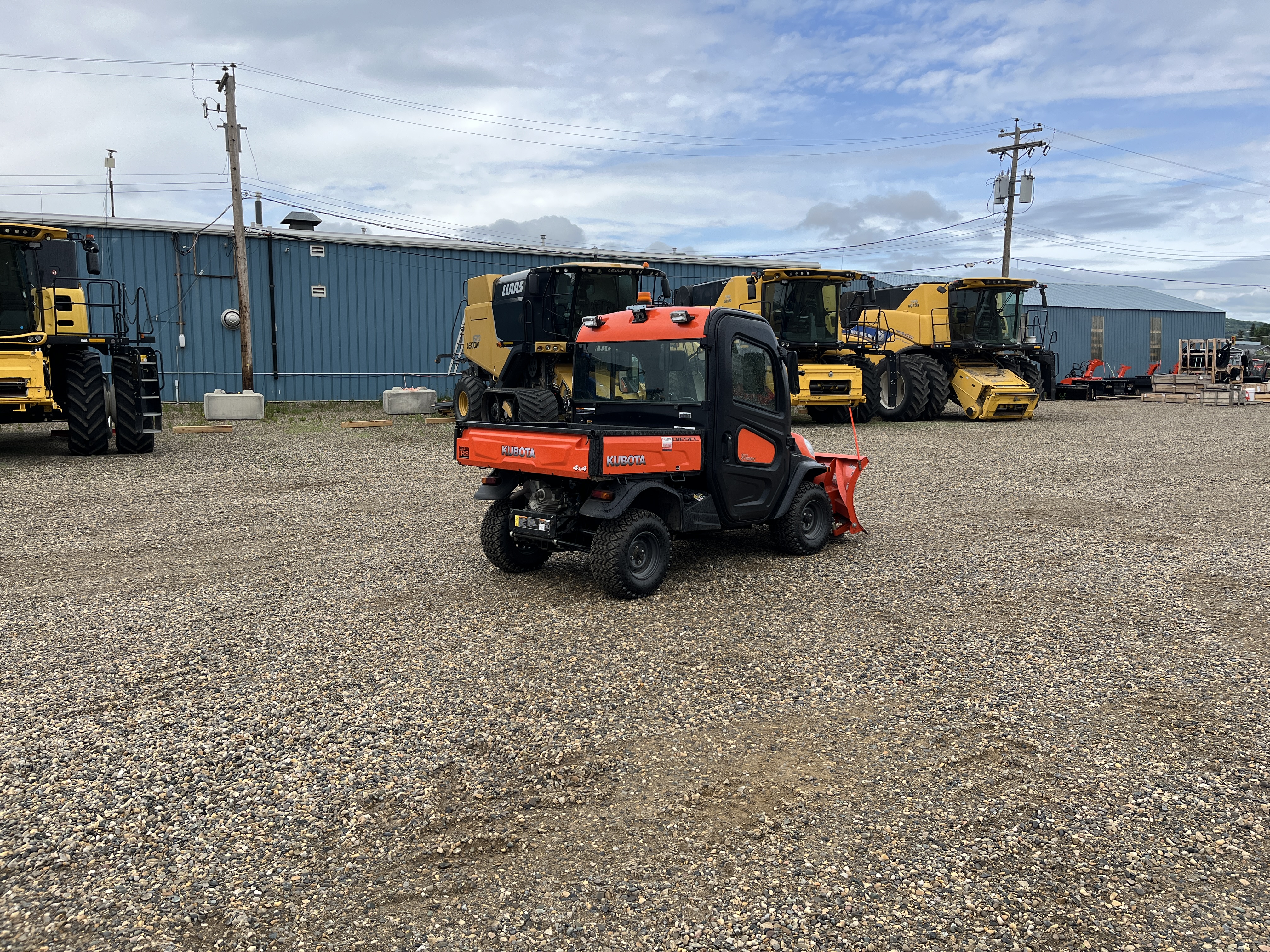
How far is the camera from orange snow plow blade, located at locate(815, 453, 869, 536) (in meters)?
7.97

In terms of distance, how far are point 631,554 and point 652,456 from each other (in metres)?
0.69

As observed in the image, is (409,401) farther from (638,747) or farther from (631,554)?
(638,747)

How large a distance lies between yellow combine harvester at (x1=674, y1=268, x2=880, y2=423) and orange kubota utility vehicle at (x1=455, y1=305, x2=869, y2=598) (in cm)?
1103

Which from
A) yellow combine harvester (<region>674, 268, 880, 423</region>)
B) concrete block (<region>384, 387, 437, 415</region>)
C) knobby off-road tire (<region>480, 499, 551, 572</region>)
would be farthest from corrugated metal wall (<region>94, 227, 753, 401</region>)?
knobby off-road tire (<region>480, 499, 551, 572</region>)

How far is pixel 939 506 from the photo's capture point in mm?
9789

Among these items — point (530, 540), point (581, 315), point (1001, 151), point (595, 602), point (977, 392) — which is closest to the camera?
point (595, 602)

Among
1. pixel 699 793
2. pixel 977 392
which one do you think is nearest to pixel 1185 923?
pixel 699 793

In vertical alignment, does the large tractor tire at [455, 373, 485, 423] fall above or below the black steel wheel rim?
A: above

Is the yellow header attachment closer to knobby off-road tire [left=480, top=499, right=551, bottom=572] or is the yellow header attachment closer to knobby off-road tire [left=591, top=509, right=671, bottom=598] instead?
knobby off-road tire [left=480, top=499, right=551, bottom=572]

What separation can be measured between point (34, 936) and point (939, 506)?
28.9 feet

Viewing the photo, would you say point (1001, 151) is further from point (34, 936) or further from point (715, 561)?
point (34, 936)

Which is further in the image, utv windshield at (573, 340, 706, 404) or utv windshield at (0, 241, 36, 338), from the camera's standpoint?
utv windshield at (0, 241, 36, 338)

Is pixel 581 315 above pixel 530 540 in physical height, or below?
above

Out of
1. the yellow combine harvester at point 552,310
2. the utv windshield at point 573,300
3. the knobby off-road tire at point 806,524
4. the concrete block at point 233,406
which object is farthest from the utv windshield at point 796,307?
the knobby off-road tire at point 806,524
